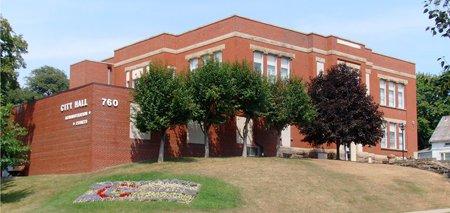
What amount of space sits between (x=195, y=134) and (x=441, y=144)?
1617 inches

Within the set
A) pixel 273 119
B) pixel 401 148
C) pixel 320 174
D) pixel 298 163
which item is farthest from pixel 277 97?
pixel 401 148

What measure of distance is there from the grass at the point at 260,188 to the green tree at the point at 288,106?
156 inches

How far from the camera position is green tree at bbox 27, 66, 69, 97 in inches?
3337

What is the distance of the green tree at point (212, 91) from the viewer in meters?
37.0

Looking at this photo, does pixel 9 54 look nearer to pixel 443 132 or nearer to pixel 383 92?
pixel 383 92

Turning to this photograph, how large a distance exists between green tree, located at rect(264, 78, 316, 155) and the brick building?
4139mm

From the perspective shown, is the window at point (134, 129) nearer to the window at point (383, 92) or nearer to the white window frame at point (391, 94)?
the window at point (383, 92)

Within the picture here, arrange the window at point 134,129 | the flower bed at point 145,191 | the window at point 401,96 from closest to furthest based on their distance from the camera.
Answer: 1. the flower bed at point 145,191
2. the window at point 134,129
3. the window at point 401,96

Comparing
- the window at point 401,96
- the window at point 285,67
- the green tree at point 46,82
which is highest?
the green tree at point 46,82

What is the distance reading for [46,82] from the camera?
8575 centimetres

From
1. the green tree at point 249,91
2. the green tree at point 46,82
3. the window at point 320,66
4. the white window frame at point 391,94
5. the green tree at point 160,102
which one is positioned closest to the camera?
the green tree at point 160,102

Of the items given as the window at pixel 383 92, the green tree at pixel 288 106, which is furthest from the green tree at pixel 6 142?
the window at pixel 383 92

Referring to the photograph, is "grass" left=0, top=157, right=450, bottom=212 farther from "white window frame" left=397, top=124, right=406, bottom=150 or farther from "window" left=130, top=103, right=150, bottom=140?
"white window frame" left=397, top=124, right=406, bottom=150

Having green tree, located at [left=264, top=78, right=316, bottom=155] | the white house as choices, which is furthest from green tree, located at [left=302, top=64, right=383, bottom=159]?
the white house
